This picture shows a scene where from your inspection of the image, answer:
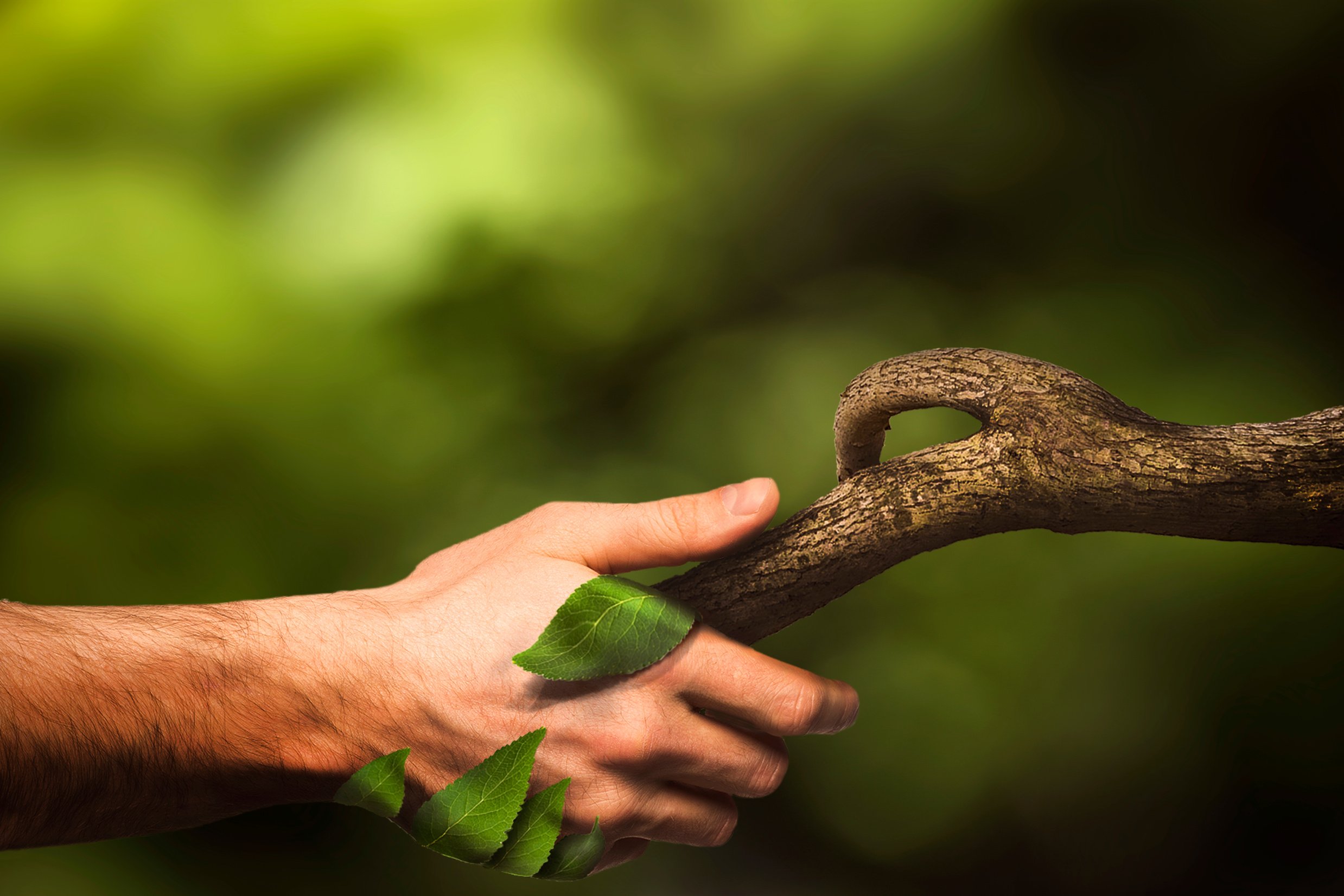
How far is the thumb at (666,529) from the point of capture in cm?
85

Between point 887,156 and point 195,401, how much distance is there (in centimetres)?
157

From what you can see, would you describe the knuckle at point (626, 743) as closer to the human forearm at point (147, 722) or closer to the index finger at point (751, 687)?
the index finger at point (751, 687)

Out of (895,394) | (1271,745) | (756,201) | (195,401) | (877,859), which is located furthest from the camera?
(195,401)

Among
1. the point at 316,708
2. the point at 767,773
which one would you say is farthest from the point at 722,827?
the point at 316,708

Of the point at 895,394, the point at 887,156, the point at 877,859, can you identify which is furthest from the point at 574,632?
the point at 887,156

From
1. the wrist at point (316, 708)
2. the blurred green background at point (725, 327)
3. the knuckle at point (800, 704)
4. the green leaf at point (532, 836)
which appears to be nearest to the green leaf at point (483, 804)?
the green leaf at point (532, 836)

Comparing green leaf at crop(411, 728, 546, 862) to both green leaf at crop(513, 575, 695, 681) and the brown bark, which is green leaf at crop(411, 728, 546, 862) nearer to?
green leaf at crop(513, 575, 695, 681)

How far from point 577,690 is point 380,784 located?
0.19 metres

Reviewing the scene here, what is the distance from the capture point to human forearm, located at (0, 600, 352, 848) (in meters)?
0.77

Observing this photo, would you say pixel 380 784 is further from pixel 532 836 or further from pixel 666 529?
pixel 666 529

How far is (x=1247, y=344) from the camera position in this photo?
156 centimetres

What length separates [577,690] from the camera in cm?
80

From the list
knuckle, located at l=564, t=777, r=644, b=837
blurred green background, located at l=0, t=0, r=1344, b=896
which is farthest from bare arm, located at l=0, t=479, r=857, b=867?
blurred green background, located at l=0, t=0, r=1344, b=896

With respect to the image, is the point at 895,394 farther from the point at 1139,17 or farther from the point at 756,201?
the point at 1139,17
